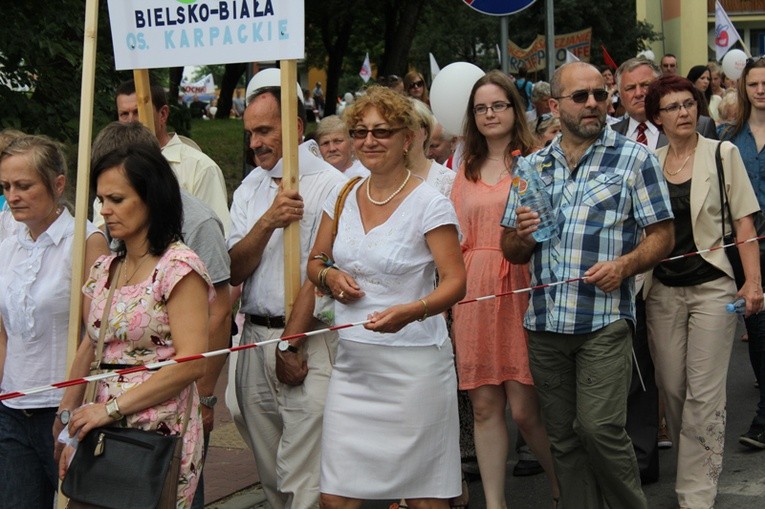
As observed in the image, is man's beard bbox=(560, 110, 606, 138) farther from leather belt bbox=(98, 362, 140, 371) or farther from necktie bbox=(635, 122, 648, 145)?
leather belt bbox=(98, 362, 140, 371)

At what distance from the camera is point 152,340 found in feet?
13.6

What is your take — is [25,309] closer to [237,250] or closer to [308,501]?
[237,250]

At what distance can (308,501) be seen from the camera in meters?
5.36

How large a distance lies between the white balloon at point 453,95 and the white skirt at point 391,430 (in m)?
2.79

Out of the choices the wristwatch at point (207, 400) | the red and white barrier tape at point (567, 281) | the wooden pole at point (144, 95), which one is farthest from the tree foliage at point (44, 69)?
the wristwatch at point (207, 400)

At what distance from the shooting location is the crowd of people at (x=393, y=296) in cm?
430

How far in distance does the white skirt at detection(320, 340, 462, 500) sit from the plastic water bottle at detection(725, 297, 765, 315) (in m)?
1.80

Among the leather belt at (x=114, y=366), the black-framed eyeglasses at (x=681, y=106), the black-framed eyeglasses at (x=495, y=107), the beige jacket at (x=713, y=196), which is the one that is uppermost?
the black-framed eyeglasses at (x=495, y=107)

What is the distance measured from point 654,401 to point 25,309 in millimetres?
3506

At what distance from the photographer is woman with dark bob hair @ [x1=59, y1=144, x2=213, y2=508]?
4.10 m

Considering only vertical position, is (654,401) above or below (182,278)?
below

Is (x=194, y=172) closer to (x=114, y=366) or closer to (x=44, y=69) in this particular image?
(x=114, y=366)

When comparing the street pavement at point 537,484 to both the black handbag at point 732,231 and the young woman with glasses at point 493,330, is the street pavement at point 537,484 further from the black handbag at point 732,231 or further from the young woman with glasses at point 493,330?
the black handbag at point 732,231

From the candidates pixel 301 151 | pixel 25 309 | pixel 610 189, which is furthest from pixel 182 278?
pixel 610 189
